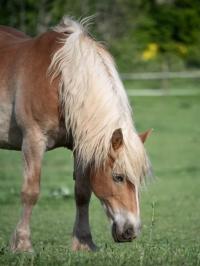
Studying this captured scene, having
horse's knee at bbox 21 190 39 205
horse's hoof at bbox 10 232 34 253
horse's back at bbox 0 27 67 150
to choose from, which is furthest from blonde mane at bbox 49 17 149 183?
horse's hoof at bbox 10 232 34 253

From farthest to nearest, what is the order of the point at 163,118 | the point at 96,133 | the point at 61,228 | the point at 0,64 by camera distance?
the point at 163,118 → the point at 61,228 → the point at 0,64 → the point at 96,133

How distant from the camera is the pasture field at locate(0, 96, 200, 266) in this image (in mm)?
6008

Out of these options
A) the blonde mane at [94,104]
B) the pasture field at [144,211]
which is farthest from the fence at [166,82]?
the blonde mane at [94,104]

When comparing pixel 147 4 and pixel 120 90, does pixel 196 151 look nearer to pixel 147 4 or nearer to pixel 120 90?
pixel 120 90

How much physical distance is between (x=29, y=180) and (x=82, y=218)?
2.00 ft

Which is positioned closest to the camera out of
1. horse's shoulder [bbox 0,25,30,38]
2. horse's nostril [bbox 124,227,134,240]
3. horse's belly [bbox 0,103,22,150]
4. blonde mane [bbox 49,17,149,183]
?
horse's nostril [bbox 124,227,134,240]

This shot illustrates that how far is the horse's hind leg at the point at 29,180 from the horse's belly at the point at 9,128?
1.19 feet

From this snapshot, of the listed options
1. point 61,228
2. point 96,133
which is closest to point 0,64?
point 96,133

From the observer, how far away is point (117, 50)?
35.0 m

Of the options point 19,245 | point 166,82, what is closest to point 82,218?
point 19,245

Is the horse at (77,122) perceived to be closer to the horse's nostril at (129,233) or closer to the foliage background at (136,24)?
the horse's nostril at (129,233)

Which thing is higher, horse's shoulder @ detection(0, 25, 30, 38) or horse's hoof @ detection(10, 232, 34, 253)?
horse's shoulder @ detection(0, 25, 30, 38)

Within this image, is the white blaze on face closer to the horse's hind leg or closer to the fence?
the horse's hind leg

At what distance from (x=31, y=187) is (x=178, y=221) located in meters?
3.22
